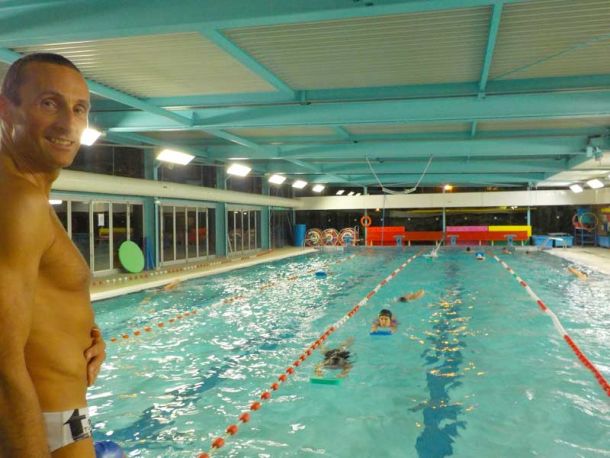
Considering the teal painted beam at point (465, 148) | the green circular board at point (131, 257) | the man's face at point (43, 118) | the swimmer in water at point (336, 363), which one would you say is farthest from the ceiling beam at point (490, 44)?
the green circular board at point (131, 257)

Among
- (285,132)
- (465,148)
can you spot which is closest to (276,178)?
(285,132)

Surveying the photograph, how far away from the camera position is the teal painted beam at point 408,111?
7.53 m

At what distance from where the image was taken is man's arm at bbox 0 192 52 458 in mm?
1083

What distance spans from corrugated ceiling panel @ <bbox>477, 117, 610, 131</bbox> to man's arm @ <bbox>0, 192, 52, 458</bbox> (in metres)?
10.8

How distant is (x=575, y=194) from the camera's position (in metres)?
24.3

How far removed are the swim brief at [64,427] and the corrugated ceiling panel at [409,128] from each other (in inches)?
403

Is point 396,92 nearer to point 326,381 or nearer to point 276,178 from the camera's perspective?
point 326,381

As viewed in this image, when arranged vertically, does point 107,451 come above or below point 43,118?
below

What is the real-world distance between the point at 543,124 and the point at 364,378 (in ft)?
26.4

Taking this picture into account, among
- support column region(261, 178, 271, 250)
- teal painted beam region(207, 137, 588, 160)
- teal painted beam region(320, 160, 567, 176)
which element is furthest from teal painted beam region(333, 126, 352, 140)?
support column region(261, 178, 271, 250)

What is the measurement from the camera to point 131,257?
13.4m

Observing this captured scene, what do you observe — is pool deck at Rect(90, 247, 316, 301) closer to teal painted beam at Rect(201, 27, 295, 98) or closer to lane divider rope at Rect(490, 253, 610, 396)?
teal painted beam at Rect(201, 27, 295, 98)

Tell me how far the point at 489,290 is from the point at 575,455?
313 inches

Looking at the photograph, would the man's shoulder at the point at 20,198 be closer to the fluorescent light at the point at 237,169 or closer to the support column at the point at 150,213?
the support column at the point at 150,213
